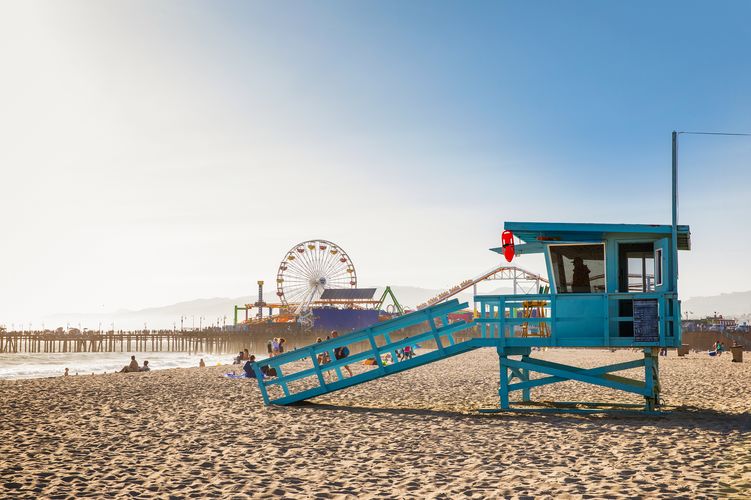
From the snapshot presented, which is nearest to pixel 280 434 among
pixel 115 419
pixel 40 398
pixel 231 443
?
pixel 231 443

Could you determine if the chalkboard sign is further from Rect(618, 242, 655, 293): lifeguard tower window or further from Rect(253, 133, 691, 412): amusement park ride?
Rect(618, 242, 655, 293): lifeguard tower window

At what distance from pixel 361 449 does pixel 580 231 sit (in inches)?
257

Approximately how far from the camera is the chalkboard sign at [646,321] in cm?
1288

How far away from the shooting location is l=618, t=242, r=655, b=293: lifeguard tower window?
13.5 meters

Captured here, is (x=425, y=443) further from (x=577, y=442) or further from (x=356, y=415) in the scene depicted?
(x=356, y=415)

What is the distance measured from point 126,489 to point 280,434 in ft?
12.4

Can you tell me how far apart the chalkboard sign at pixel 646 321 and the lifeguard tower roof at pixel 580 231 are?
138cm

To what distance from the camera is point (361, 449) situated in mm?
9578

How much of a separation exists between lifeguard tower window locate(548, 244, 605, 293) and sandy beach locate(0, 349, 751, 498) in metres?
2.52

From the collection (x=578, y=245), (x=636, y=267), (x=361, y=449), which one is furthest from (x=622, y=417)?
(x=361, y=449)

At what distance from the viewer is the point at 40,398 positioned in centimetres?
1585

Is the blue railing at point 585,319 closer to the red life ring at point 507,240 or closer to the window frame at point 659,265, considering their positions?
the window frame at point 659,265

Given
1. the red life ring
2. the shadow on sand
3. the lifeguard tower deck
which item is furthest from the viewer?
the red life ring

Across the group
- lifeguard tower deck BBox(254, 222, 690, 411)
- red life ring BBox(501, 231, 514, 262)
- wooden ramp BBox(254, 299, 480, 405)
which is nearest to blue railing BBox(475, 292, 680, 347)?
lifeguard tower deck BBox(254, 222, 690, 411)
